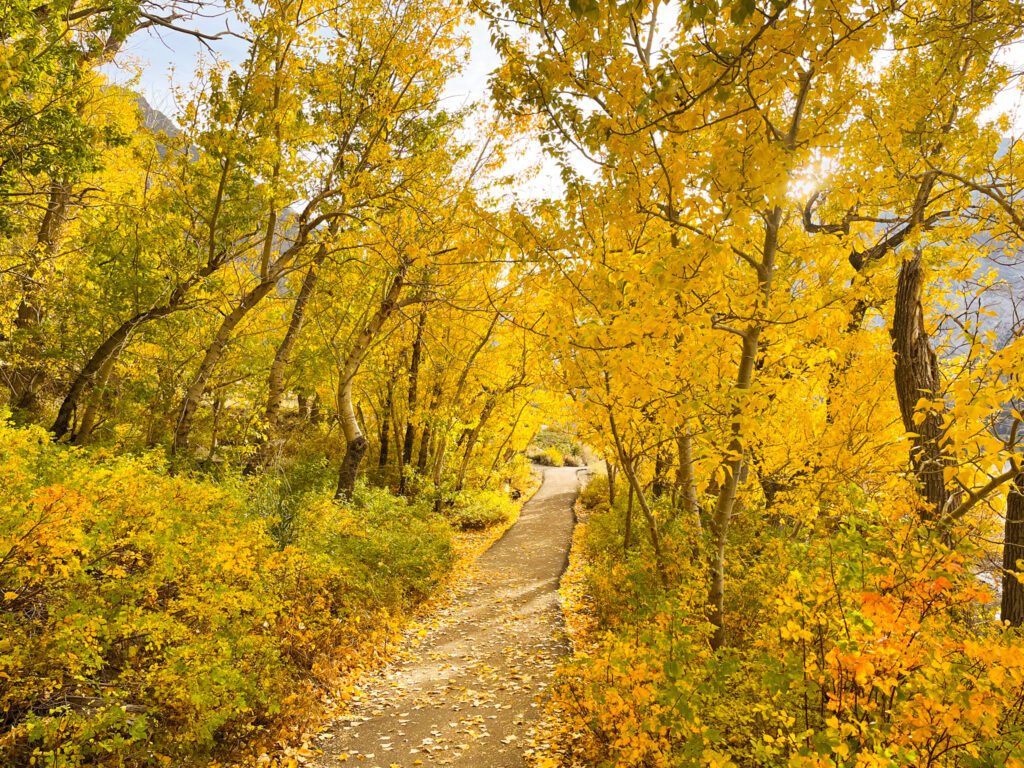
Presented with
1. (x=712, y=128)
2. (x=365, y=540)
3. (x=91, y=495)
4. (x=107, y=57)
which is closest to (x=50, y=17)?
(x=107, y=57)

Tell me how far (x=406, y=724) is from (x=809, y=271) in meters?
5.85

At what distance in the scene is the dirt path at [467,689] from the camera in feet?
15.5

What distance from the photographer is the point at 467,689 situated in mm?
5934

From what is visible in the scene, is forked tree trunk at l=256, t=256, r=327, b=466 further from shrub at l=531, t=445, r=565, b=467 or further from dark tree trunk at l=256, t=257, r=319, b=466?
shrub at l=531, t=445, r=565, b=467

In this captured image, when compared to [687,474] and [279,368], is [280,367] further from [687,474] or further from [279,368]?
[687,474]

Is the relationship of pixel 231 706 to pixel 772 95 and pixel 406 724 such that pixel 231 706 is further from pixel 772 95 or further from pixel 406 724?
pixel 772 95

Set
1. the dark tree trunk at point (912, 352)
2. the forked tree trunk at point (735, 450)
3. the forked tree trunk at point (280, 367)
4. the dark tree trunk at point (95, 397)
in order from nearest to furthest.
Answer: the forked tree trunk at point (735, 450) < the dark tree trunk at point (912, 352) < the dark tree trunk at point (95, 397) < the forked tree trunk at point (280, 367)

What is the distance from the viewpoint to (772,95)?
10.4 feet

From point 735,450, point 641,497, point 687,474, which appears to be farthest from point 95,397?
point 735,450

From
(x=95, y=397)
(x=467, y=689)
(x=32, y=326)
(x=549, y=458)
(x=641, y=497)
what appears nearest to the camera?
(x=467, y=689)

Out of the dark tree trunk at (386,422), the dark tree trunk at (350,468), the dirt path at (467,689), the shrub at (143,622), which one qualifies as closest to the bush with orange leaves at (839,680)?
the dirt path at (467,689)

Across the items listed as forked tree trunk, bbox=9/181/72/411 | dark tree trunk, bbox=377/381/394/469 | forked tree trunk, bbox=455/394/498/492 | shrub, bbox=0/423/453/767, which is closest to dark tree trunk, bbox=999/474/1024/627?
shrub, bbox=0/423/453/767

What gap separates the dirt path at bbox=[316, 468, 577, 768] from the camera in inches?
185

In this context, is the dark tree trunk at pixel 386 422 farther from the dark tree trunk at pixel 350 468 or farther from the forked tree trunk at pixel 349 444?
the dark tree trunk at pixel 350 468
